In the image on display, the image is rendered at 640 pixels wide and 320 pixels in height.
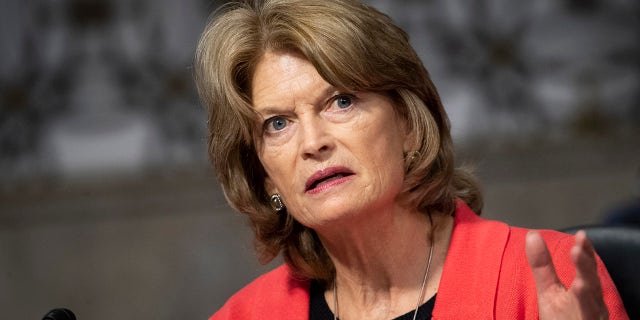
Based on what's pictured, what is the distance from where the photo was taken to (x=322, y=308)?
112 inches

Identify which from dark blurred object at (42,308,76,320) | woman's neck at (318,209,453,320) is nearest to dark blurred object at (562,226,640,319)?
woman's neck at (318,209,453,320)

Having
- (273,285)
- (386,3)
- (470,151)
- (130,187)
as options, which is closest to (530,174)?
(470,151)

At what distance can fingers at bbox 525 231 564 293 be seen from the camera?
2.06 metres

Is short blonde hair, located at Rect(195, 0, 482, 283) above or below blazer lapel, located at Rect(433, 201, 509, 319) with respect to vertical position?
above

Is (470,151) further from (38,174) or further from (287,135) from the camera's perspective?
(287,135)

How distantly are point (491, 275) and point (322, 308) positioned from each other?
1.65 feet

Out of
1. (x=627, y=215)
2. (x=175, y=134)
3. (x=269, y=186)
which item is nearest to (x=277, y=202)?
(x=269, y=186)

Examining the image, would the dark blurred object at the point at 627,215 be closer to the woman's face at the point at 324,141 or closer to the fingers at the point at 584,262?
the woman's face at the point at 324,141

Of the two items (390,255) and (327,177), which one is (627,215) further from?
(327,177)

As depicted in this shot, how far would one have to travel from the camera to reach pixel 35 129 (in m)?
6.53

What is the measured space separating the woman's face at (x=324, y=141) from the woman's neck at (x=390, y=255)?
0.07 meters

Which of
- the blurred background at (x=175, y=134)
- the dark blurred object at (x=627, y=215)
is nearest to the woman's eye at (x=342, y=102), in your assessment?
the dark blurred object at (x=627, y=215)

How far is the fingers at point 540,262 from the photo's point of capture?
2.06 meters

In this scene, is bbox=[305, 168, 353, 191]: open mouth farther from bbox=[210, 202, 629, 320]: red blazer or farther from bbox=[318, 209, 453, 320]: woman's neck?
bbox=[210, 202, 629, 320]: red blazer
